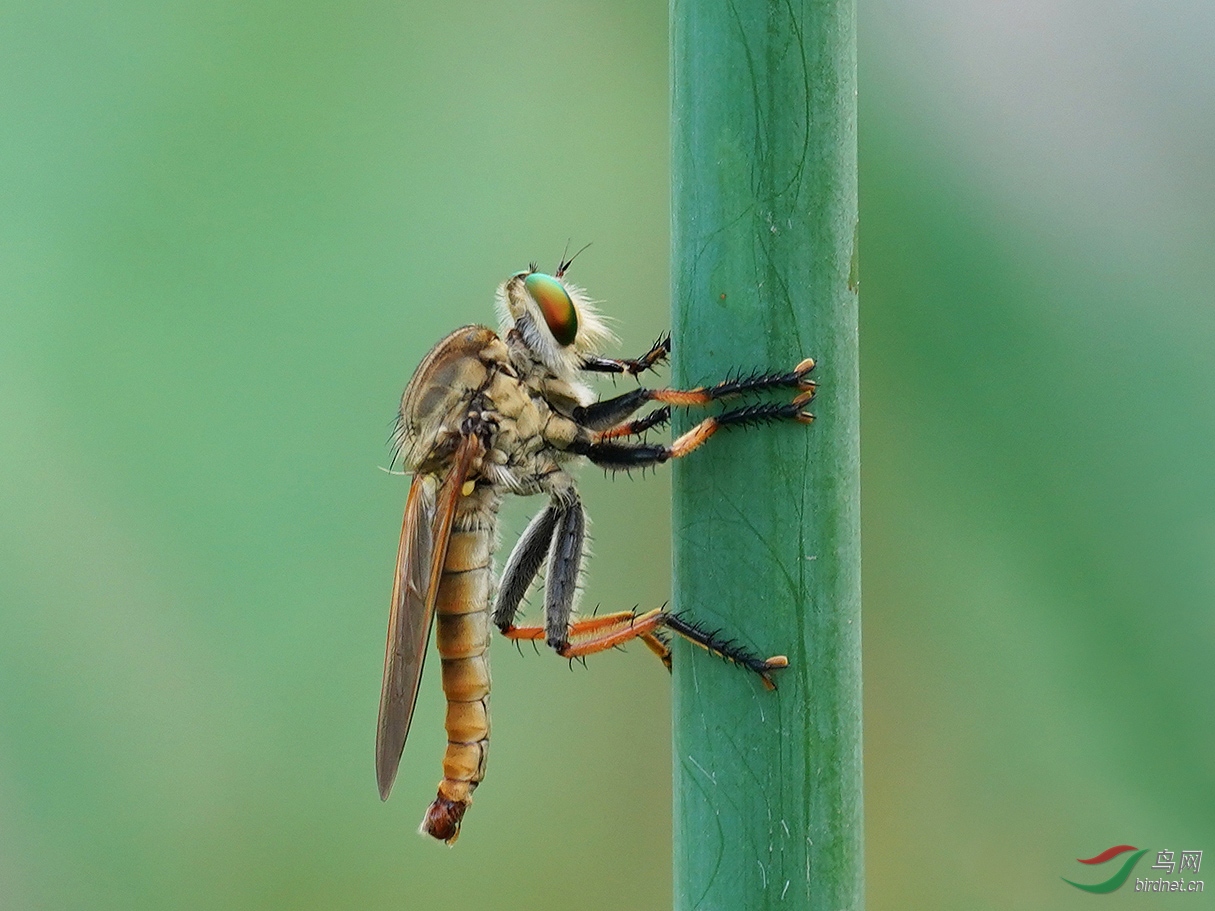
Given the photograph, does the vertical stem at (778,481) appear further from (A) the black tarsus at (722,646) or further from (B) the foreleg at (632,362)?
(B) the foreleg at (632,362)

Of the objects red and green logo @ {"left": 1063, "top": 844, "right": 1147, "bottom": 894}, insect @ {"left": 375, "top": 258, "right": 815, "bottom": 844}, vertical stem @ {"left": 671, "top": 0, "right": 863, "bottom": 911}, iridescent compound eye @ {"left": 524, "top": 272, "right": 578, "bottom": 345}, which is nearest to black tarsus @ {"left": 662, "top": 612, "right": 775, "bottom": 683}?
vertical stem @ {"left": 671, "top": 0, "right": 863, "bottom": 911}

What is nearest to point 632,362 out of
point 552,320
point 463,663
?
point 552,320

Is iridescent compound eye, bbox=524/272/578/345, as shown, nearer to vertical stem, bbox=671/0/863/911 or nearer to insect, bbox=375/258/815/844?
insect, bbox=375/258/815/844

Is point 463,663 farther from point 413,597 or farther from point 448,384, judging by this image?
point 448,384

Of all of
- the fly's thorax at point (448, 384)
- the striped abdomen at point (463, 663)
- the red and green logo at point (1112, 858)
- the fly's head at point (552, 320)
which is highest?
the fly's head at point (552, 320)

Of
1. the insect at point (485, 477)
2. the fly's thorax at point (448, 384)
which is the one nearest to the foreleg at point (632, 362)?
the insect at point (485, 477)

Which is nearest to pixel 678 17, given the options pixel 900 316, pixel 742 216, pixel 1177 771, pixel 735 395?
pixel 742 216
